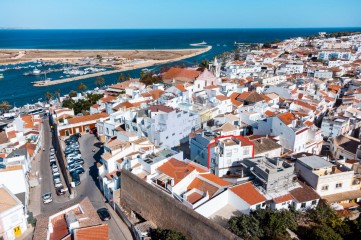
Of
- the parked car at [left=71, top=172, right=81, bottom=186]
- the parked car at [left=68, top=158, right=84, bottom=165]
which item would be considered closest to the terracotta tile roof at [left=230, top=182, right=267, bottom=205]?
the parked car at [left=71, top=172, right=81, bottom=186]

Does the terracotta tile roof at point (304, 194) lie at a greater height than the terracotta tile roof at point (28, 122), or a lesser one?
greater

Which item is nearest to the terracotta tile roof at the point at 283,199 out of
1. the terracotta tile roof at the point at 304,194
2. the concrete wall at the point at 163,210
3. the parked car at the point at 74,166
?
the terracotta tile roof at the point at 304,194

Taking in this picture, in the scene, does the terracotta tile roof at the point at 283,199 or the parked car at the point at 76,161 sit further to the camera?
the parked car at the point at 76,161

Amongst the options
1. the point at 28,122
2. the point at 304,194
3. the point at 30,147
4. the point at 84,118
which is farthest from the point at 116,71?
the point at 304,194

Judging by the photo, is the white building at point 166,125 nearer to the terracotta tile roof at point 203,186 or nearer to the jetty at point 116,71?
the terracotta tile roof at point 203,186

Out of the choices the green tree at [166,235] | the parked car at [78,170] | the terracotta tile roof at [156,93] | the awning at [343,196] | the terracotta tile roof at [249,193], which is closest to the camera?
the green tree at [166,235]

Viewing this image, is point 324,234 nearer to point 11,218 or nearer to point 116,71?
point 11,218
